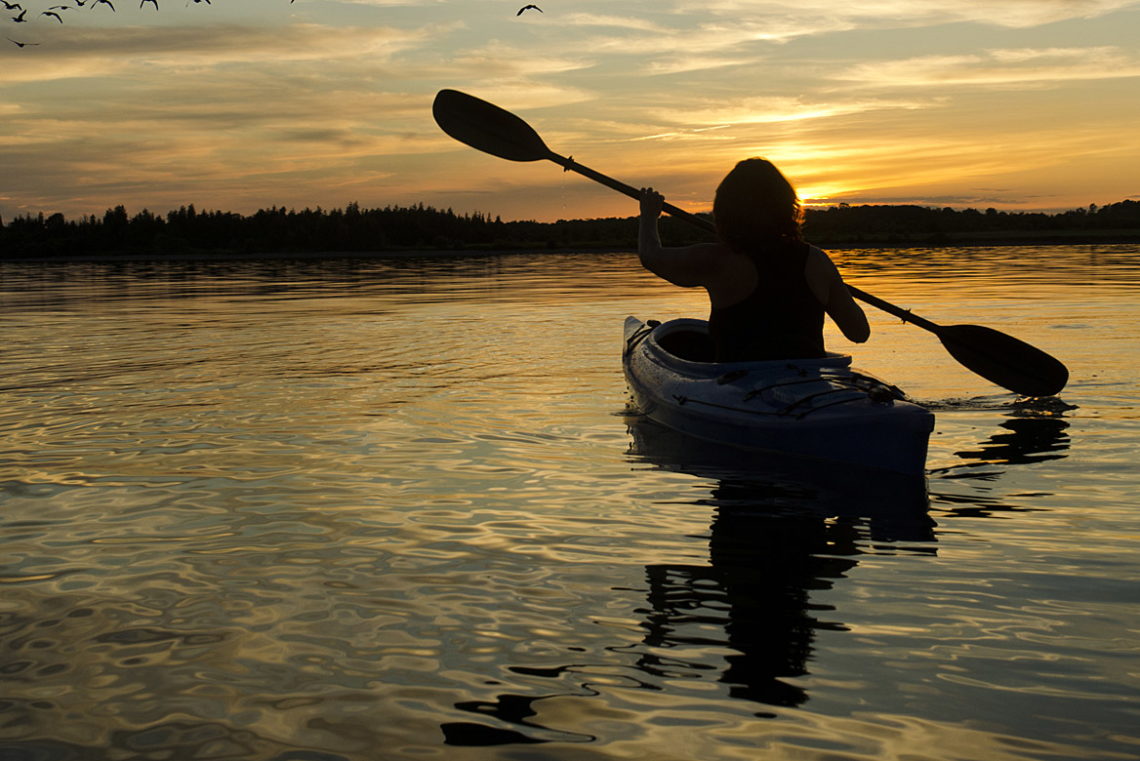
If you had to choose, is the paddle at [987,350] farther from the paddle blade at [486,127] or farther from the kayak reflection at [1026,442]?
the paddle blade at [486,127]

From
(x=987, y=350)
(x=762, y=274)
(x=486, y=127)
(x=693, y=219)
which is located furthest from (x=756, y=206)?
(x=486, y=127)

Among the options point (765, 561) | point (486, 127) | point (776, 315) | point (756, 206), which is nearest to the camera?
point (765, 561)

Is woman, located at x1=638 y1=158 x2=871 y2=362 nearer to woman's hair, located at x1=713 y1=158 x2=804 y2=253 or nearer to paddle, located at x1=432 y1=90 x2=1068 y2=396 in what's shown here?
woman's hair, located at x1=713 y1=158 x2=804 y2=253

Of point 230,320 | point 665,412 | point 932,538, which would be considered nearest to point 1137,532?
point 932,538

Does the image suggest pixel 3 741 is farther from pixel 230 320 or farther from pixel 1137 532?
pixel 230 320

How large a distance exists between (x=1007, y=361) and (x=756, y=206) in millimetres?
3278

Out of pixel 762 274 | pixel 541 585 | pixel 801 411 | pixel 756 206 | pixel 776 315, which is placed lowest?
pixel 541 585

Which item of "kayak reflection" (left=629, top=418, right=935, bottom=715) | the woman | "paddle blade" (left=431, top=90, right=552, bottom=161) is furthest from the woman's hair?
"paddle blade" (left=431, top=90, right=552, bottom=161)

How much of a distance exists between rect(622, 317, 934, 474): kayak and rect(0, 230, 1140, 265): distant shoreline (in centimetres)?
6342

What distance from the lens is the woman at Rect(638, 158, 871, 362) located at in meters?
6.30

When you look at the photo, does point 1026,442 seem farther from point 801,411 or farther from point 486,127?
point 486,127

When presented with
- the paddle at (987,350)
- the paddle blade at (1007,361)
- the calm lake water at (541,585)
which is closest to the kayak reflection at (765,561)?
the calm lake water at (541,585)

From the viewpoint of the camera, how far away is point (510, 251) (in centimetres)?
7794

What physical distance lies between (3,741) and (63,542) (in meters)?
2.25
